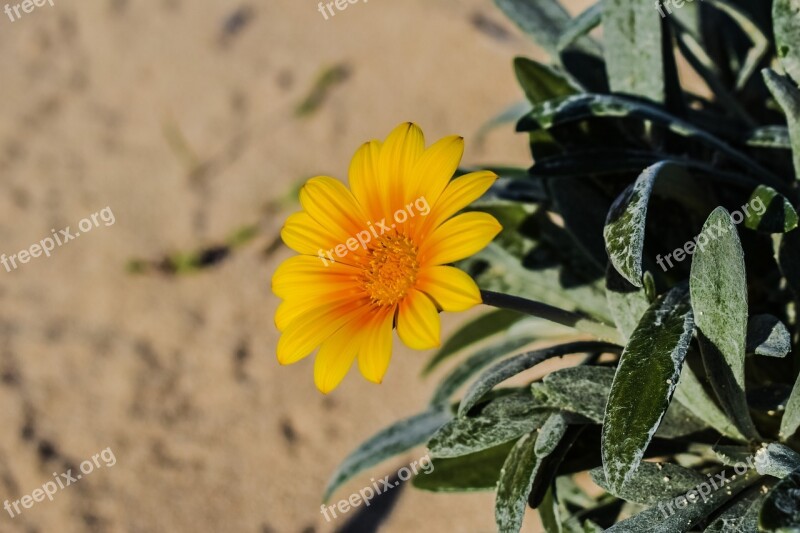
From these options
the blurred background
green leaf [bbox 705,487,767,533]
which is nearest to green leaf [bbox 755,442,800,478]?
green leaf [bbox 705,487,767,533]

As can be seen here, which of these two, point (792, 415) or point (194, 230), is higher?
point (194, 230)

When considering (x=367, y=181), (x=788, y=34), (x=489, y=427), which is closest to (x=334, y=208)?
(x=367, y=181)

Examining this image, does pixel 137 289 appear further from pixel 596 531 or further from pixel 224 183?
pixel 596 531

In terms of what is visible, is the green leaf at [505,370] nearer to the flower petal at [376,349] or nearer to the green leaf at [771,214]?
the flower petal at [376,349]

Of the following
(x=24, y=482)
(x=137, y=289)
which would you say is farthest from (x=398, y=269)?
(x=137, y=289)

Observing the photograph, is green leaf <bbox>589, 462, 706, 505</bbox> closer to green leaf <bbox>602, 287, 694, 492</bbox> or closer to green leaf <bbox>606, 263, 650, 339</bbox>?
green leaf <bbox>602, 287, 694, 492</bbox>

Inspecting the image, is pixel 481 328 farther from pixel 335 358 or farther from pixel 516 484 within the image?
→ pixel 335 358
